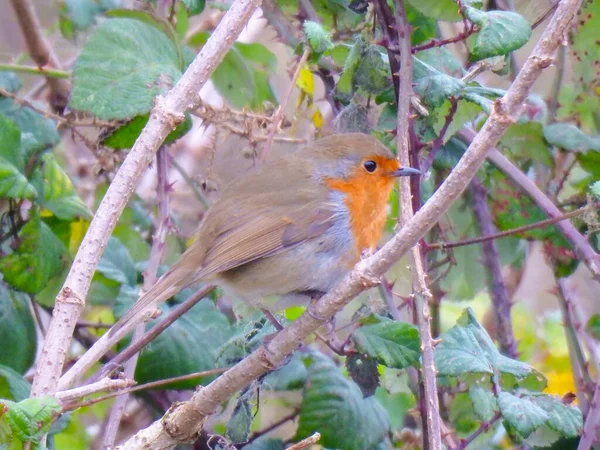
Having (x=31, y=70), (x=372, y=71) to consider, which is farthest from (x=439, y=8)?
(x=31, y=70)

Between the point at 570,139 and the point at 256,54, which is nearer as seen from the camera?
the point at 570,139

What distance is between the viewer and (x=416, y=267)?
2270mm

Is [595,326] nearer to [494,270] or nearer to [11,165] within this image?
[494,270]

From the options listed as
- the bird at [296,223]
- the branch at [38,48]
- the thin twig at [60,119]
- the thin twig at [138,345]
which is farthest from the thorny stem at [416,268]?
the branch at [38,48]

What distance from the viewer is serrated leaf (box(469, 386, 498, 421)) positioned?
2.33 meters

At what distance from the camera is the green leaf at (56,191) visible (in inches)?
116

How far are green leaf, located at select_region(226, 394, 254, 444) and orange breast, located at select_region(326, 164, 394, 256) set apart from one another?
0.67m

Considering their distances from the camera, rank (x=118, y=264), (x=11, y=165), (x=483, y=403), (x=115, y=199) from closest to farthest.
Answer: (x=115, y=199) → (x=483, y=403) → (x=11, y=165) → (x=118, y=264)

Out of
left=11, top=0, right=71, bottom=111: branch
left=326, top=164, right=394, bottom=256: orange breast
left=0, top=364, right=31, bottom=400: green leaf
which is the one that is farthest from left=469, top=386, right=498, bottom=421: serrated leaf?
left=11, top=0, right=71, bottom=111: branch

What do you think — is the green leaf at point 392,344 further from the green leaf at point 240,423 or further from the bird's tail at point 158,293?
the bird's tail at point 158,293

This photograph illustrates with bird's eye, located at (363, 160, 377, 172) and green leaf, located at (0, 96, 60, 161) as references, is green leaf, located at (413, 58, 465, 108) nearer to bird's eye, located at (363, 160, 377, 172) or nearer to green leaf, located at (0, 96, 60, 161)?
bird's eye, located at (363, 160, 377, 172)

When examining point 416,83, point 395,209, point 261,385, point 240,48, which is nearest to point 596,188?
point 416,83

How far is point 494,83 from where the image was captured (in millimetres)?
4262

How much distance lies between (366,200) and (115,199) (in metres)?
1.12
